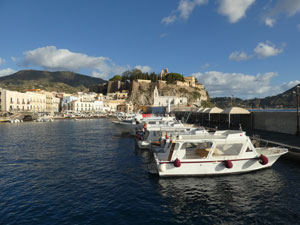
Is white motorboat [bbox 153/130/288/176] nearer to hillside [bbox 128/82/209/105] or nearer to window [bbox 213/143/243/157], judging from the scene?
window [bbox 213/143/243/157]

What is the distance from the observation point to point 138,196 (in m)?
12.1

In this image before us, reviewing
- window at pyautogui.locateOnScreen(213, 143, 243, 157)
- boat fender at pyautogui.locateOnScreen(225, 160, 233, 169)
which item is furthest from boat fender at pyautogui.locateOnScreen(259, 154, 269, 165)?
boat fender at pyautogui.locateOnScreen(225, 160, 233, 169)

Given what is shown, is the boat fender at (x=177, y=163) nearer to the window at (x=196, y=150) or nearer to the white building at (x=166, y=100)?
the window at (x=196, y=150)

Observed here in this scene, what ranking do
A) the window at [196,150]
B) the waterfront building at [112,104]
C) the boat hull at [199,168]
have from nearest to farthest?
the boat hull at [199,168] < the window at [196,150] < the waterfront building at [112,104]

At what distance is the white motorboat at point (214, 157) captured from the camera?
1490 centimetres

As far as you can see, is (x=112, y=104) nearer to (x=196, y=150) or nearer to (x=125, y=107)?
(x=125, y=107)

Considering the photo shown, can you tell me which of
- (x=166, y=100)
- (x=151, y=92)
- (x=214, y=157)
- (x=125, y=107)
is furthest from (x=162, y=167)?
(x=151, y=92)

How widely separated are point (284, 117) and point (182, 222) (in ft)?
79.2

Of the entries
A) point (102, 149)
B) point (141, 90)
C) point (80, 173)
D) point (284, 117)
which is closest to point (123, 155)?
point (102, 149)

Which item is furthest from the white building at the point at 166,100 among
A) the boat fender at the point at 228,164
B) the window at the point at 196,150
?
the boat fender at the point at 228,164

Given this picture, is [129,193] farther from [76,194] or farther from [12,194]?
[12,194]

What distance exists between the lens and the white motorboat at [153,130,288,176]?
14.9 meters

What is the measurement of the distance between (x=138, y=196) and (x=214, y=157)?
21.3 feet

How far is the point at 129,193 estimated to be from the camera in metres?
12.5
